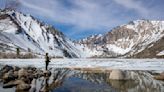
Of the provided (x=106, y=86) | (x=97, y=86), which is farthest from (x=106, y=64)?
(x=106, y=86)

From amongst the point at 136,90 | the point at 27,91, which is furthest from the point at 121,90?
the point at 27,91

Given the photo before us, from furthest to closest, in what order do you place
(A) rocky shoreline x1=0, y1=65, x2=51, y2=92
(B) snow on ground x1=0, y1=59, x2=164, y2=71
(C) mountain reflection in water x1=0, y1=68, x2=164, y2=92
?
(B) snow on ground x1=0, y1=59, x2=164, y2=71 < (C) mountain reflection in water x1=0, y1=68, x2=164, y2=92 < (A) rocky shoreline x1=0, y1=65, x2=51, y2=92

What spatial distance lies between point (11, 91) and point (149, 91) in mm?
12855

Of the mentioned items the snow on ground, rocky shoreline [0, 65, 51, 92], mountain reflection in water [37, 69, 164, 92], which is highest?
the snow on ground

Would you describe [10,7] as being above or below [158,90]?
above

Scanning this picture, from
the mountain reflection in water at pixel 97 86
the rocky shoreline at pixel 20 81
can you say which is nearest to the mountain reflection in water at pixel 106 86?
the mountain reflection in water at pixel 97 86

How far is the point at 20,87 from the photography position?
31297mm

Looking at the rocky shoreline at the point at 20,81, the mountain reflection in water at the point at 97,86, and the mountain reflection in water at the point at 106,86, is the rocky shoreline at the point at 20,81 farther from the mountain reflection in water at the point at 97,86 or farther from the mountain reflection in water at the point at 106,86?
the mountain reflection in water at the point at 106,86

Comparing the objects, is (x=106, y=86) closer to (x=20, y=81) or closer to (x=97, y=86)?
(x=97, y=86)

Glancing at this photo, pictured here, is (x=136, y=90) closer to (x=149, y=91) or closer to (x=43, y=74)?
(x=149, y=91)

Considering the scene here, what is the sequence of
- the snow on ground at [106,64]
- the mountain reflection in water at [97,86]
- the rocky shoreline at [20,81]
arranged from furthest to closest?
the snow on ground at [106,64] < the mountain reflection in water at [97,86] < the rocky shoreline at [20,81]

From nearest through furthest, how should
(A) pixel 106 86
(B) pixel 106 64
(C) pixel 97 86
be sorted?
(A) pixel 106 86
(C) pixel 97 86
(B) pixel 106 64

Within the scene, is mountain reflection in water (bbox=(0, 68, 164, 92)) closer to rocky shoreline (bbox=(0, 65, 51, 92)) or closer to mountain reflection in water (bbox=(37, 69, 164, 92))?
mountain reflection in water (bbox=(37, 69, 164, 92))

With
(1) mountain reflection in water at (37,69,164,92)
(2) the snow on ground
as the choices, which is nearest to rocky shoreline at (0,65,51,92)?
(1) mountain reflection in water at (37,69,164,92)
